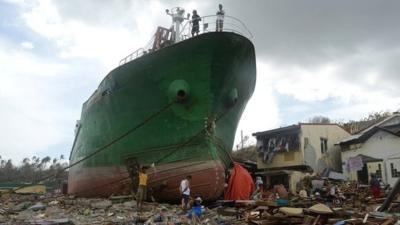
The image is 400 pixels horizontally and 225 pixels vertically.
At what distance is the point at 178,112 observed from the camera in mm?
12516

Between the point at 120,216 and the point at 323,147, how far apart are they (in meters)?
17.6

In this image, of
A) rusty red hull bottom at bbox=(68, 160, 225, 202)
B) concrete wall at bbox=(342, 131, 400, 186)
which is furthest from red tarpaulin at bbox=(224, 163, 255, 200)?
concrete wall at bbox=(342, 131, 400, 186)

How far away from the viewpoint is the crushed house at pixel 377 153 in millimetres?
21594

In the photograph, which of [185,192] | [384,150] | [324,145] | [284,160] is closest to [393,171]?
[384,150]

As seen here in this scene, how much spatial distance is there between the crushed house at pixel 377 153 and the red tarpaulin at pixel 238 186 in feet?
32.0

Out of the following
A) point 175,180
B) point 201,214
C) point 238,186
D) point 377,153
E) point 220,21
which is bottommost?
point 201,214

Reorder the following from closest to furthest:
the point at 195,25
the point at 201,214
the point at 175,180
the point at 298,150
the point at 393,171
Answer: the point at 201,214 → the point at 175,180 → the point at 195,25 → the point at 393,171 → the point at 298,150

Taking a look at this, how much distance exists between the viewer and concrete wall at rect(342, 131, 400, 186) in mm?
21594

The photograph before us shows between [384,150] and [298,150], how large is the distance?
4278mm

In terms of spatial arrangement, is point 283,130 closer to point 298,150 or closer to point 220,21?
point 298,150

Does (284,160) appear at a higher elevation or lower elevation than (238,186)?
higher

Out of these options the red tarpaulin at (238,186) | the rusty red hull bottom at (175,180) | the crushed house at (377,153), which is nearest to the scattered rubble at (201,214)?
the rusty red hull bottom at (175,180)

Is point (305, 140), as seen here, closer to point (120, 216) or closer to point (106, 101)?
point (106, 101)

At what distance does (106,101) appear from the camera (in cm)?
1437
